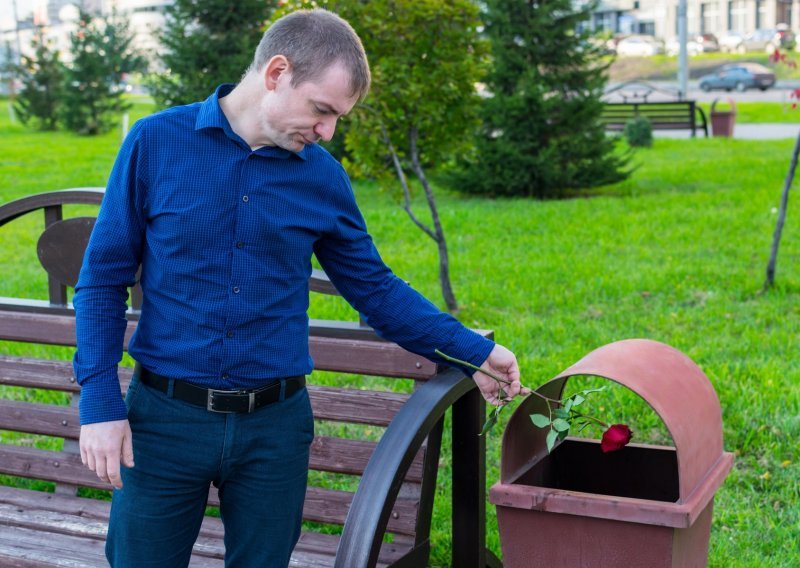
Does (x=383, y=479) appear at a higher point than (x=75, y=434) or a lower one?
higher

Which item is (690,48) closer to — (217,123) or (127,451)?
(217,123)

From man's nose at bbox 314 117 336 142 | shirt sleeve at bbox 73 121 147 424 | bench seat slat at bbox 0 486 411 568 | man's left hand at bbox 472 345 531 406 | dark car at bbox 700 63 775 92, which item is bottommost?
dark car at bbox 700 63 775 92

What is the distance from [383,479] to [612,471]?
0.83 meters

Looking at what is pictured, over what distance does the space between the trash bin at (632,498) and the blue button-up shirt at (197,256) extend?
65 centimetres

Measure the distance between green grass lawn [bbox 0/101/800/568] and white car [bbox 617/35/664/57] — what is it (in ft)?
142

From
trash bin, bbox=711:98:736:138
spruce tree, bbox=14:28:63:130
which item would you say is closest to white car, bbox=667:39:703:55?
spruce tree, bbox=14:28:63:130

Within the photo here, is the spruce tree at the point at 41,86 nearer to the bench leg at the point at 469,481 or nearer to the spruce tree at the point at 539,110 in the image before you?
the spruce tree at the point at 539,110

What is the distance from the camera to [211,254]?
84.9 inches

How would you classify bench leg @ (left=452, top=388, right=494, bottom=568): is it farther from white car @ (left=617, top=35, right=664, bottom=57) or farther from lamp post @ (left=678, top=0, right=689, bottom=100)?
white car @ (left=617, top=35, right=664, bottom=57)

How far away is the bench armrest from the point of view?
7.20 ft

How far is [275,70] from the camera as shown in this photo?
6.83ft

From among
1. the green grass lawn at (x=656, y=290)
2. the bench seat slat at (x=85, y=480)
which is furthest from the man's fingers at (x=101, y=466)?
the green grass lawn at (x=656, y=290)

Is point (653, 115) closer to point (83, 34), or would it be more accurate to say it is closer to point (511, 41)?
point (511, 41)

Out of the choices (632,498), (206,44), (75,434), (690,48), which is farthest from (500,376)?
(690,48)
